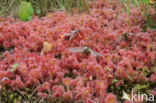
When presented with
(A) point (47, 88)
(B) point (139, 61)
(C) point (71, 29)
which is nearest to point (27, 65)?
(A) point (47, 88)

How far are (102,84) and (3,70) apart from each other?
105 centimetres

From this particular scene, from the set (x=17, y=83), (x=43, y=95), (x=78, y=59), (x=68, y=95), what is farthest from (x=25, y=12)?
(x=68, y=95)

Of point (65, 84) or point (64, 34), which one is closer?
point (65, 84)

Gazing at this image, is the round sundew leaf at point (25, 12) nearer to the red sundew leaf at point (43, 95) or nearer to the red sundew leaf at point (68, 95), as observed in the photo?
the red sundew leaf at point (43, 95)

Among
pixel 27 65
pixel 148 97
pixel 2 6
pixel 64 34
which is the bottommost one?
pixel 148 97

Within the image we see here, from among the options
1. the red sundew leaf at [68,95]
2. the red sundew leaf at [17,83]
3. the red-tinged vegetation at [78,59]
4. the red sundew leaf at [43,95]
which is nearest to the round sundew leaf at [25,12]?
the red-tinged vegetation at [78,59]

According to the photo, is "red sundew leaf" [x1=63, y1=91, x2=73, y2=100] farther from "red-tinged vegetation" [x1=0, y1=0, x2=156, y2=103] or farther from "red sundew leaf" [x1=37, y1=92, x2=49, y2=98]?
"red sundew leaf" [x1=37, y1=92, x2=49, y2=98]

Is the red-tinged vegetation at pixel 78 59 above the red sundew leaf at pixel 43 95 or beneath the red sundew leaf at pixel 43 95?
above

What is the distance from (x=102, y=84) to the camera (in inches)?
73.7

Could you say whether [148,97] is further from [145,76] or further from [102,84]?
[102,84]

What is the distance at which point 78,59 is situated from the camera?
230cm

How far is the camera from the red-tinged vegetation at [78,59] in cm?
190

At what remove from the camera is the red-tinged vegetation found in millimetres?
1896

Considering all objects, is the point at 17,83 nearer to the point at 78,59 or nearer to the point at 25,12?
the point at 78,59
